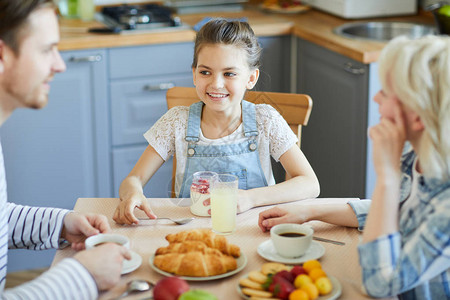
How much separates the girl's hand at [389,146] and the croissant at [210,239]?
0.32 m

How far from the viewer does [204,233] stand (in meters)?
1.34

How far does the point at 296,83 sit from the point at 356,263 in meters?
2.04

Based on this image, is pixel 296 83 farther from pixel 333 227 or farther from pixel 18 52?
pixel 18 52

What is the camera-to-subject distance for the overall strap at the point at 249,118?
1939 mm

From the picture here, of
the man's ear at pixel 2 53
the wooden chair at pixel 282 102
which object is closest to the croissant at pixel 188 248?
the man's ear at pixel 2 53

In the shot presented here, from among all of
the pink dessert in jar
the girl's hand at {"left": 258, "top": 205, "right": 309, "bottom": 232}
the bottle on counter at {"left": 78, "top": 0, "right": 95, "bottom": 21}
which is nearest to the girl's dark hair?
the pink dessert in jar

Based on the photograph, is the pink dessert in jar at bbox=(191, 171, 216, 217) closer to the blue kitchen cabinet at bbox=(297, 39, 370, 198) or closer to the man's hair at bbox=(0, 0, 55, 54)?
the man's hair at bbox=(0, 0, 55, 54)

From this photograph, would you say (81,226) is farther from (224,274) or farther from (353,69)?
(353,69)

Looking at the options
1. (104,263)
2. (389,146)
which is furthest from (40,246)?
(389,146)

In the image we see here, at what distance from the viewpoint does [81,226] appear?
4.77 ft

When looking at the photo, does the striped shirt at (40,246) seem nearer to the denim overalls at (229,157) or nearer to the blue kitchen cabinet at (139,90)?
the denim overalls at (229,157)

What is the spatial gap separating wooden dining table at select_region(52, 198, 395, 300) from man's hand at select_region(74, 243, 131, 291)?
0.08 feet

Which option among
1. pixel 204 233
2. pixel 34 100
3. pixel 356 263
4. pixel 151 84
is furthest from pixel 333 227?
pixel 151 84

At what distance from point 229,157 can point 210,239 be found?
617 millimetres
